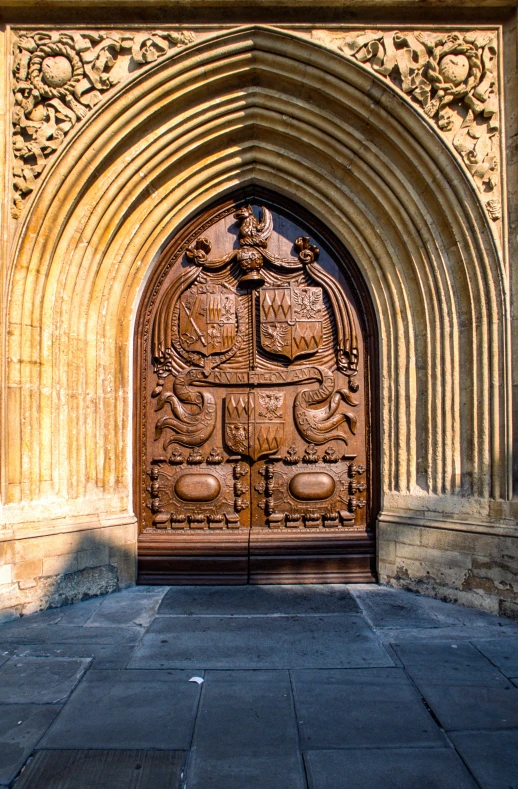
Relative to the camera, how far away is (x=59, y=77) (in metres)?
4.70

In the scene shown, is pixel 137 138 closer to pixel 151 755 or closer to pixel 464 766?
pixel 151 755

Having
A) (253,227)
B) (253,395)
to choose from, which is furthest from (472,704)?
(253,227)

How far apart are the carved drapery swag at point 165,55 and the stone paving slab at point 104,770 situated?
4.00m

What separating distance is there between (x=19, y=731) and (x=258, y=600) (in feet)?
7.71

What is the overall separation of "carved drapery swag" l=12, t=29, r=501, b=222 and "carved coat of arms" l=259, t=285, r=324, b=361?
70.4 inches

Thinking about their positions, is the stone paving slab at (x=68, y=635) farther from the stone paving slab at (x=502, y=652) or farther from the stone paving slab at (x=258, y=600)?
the stone paving slab at (x=502, y=652)

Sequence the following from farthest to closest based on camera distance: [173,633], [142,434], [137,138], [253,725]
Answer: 1. [142,434]
2. [137,138]
3. [173,633]
4. [253,725]

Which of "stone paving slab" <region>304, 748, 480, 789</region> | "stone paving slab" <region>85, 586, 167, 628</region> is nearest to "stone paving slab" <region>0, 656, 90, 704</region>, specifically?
"stone paving slab" <region>85, 586, 167, 628</region>

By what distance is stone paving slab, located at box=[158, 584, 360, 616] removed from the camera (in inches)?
177

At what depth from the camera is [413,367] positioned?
5117 millimetres

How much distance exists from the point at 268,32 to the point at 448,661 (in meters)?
5.24

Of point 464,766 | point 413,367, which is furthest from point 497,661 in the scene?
point 413,367

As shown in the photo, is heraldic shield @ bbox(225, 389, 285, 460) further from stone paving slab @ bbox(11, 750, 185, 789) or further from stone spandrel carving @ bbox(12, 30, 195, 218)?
stone paving slab @ bbox(11, 750, 185, 789)

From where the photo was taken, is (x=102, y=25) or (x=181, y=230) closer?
(x=102, y=25)
